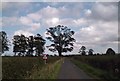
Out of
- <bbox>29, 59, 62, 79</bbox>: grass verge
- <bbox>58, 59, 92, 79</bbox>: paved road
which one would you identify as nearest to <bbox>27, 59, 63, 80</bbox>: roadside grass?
<bbox>29, 59, 62, 79</bbox>: grass verge

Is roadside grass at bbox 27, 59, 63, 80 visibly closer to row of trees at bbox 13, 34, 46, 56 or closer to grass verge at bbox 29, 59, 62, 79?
grass verge at bbox 29, 59, 62, 79

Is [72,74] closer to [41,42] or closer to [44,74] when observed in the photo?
[44,74]

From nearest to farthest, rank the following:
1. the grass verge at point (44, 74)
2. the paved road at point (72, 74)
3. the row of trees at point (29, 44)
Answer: the grass verge at point (44, 74), the paved road at point (72, 74), the row of trees at point (29, 44)

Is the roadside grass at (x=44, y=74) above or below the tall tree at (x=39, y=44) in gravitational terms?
below

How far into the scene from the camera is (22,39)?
130250 millimetres

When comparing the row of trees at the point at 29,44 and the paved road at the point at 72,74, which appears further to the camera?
the row of trees at the point at 29,44

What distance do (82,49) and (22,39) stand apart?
5458cm

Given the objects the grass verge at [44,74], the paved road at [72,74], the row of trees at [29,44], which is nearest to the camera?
the grass verge at [44,74]

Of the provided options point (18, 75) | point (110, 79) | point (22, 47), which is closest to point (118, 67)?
point (110, 79)

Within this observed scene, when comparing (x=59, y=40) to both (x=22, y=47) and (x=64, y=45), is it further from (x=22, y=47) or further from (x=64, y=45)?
(x=22, y=47)

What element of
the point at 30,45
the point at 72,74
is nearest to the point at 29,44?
the point at 30,45

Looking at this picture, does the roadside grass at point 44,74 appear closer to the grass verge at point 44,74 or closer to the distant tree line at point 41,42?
the grass verge at point 44,74

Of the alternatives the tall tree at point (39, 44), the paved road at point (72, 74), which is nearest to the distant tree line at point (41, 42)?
the tall tree at point (39, 44)

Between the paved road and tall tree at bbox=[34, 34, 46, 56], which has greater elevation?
tall tree at bbox=[34, 34, 46, 56]
